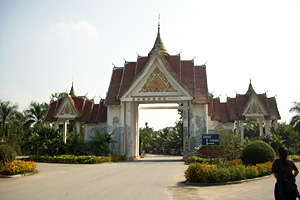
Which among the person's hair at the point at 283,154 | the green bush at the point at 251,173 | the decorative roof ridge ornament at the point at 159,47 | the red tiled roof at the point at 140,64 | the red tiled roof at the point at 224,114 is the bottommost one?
the green bush at the point at 251,173

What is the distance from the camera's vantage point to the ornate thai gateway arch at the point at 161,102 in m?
30.1

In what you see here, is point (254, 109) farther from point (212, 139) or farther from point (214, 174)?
point (214, 174)

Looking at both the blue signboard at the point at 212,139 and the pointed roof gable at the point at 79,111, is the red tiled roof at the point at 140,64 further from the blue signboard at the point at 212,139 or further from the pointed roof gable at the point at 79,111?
the blue signboard at the point at 212,139

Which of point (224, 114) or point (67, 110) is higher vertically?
point (67, 110)

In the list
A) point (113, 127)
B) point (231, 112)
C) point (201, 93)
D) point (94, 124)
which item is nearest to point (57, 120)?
point (94, 124)

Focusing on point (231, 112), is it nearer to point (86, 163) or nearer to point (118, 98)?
point (118, 98)

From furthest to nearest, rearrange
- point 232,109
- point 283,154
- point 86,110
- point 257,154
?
point 86,110
point 232,109
point 257,154
point 283,154

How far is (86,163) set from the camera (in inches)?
957

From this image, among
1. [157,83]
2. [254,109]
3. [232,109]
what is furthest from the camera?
[232,109]

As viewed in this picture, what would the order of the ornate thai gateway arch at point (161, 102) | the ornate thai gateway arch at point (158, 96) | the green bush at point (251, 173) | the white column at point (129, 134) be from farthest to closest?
the white column at point (129, 134)
the ornate thai gateway arch at point (161, 102)
the ornate thai gateway arch at point (158, 96)
the green bush at point (251, 173)

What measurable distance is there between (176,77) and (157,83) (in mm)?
2183

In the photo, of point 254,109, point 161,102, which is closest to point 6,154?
point 161,102

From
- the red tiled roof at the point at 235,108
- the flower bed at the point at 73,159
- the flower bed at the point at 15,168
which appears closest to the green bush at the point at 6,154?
the flower bed at the point at 15,168

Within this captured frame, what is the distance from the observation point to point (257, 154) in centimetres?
1717
